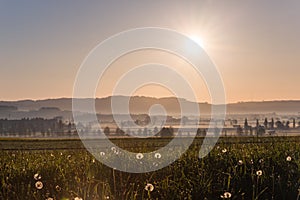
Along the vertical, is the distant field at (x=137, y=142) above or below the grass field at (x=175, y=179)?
above

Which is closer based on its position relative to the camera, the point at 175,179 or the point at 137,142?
the point at 175,179

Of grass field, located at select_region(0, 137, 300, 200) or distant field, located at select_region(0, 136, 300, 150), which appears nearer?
grass field, located at select_region(0, 137, 300, 200)

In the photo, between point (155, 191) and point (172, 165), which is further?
point (172, 165)

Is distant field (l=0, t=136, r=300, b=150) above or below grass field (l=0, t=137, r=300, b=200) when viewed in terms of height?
above

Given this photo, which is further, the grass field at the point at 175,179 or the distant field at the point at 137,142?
the distant field at the point at 137,142

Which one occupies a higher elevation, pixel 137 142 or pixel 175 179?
pixel 137 142

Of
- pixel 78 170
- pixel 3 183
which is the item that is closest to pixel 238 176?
pixel 78 170

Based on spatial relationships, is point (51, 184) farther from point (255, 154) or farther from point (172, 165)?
point (255, 154)

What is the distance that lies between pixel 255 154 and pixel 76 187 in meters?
3.38

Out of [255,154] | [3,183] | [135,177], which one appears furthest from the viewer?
[255,154]

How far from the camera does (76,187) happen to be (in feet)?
22.4

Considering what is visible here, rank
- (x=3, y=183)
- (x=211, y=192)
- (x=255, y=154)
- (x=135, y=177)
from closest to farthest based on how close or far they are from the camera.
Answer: (x=211, y=192) < (x=3, y=183) < (x=135, y=177) < (x=255, y=154)

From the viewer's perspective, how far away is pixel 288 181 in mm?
6805

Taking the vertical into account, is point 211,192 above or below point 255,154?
below
